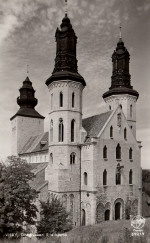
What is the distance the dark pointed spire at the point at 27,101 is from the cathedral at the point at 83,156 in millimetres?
22441

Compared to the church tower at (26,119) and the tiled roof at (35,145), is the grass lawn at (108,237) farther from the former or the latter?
the church tower at (26,119)

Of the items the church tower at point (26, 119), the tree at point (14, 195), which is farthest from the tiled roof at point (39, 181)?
the church tower at point (26, 119)

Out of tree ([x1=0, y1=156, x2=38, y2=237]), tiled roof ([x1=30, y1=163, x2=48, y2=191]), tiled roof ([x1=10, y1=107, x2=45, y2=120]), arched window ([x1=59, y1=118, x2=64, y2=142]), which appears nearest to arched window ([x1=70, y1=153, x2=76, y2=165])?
arched window ([x1=59, y1=118, x2=64, y2=142])

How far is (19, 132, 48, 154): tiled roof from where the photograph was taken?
49.8 meters

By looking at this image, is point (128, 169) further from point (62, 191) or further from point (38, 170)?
point (38, 170)

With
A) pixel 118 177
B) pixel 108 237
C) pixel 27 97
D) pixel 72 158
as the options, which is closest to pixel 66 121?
pixel 72 158

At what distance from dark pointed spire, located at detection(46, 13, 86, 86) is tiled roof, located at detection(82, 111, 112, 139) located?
513 centimetres

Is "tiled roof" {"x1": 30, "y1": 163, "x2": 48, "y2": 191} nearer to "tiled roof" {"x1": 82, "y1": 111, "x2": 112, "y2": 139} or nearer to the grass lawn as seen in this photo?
"tiled roof" {"x1": 82, "y1": 111, "x2": 112, "y2": 139}

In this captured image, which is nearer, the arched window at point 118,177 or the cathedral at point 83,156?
the cathedral at point 83,156

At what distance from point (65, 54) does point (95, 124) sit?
32.8ft

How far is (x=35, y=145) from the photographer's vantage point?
2094 inches

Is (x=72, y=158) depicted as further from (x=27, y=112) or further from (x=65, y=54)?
(x=27, y=112)

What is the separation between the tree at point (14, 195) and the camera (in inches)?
855

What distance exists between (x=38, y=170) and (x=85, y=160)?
9.69 m
